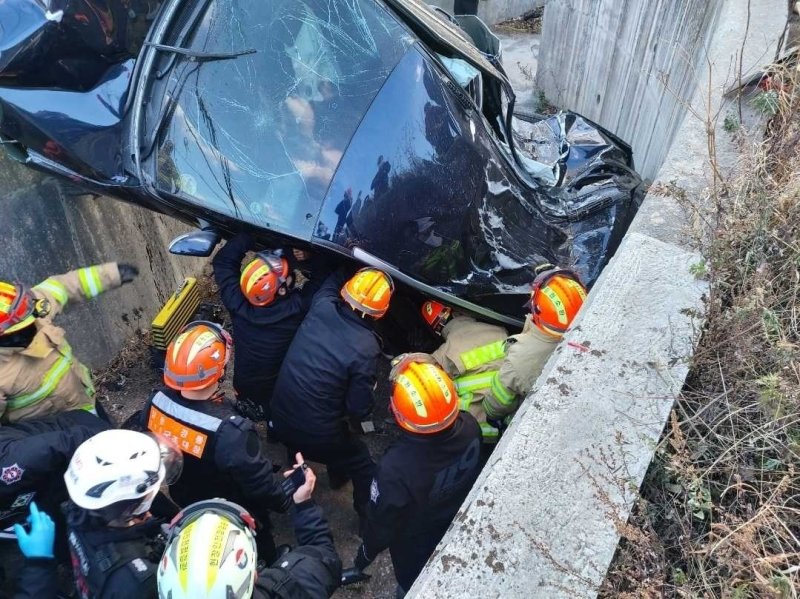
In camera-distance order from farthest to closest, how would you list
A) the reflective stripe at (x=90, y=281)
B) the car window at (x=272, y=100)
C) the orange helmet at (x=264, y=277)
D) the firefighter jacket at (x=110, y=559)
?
1. the reflective stripe at (x=90, y=281)
2. the orange helmet at (x=264, y=277)
3. the car window at (x=272, y=100)
4. the firefighter jacket at (x=110, y=559)

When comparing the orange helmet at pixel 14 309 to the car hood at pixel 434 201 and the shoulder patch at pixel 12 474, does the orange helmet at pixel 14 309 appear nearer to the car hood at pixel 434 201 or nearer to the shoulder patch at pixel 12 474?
the shoulder patch at pixel 12 474

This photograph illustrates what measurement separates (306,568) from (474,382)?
1182 millimetres

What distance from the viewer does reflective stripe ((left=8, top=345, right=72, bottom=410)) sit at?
280cm

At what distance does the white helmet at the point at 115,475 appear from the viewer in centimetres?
202

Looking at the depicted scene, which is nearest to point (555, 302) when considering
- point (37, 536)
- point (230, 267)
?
point (230, 267)

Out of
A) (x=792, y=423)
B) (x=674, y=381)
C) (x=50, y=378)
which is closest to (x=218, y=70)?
A: (x=50, y=378)

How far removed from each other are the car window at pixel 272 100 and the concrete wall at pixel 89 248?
1070mm

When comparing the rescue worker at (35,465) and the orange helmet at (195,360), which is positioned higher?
the orange helmet at (195,360)

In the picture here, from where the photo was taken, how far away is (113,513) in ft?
6.70

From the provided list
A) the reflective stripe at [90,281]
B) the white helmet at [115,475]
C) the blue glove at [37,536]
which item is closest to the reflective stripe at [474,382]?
the white helmet at [115,475]

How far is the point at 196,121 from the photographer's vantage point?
311 centimetres

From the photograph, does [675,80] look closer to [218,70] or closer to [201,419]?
[218,70]

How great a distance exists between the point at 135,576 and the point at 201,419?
28.4 inches

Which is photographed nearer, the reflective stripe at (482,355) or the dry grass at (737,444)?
the dry grass at (737,444)
